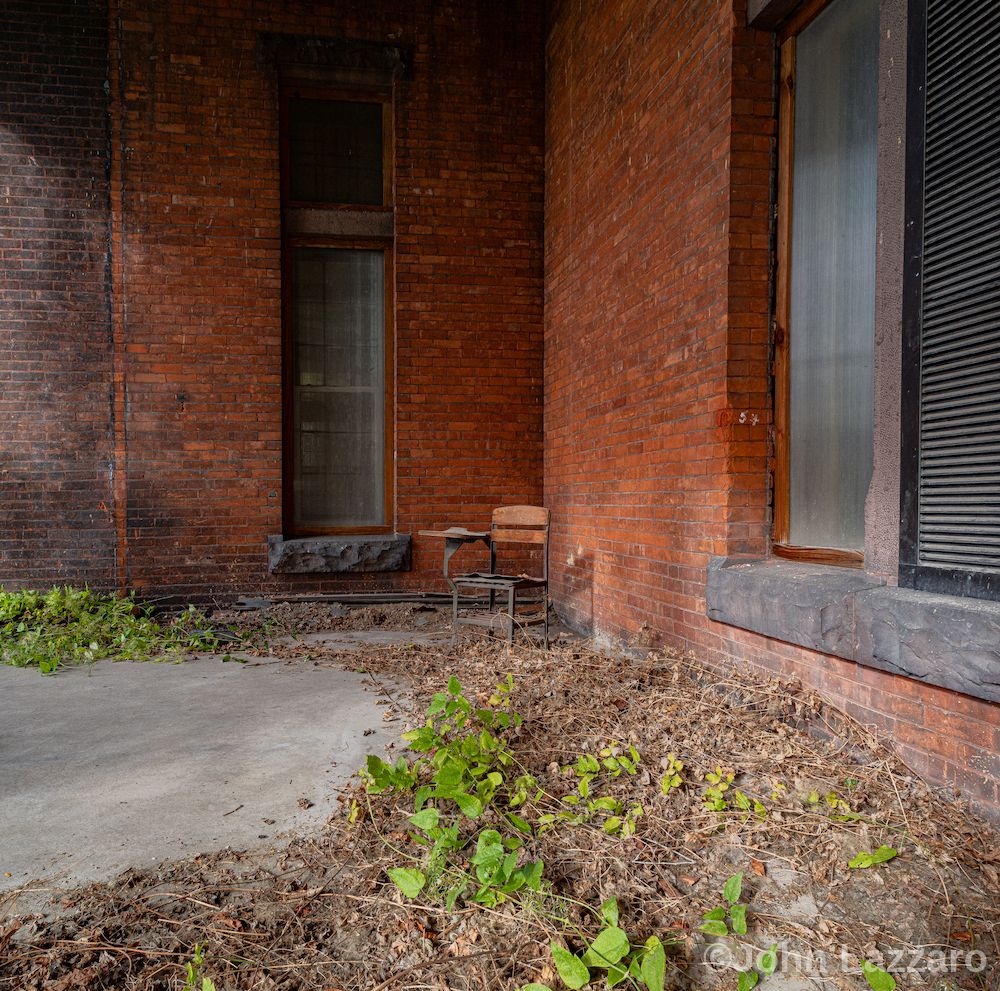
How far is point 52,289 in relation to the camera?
6.35 meters

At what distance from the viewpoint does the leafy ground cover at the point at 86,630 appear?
5.18 meters

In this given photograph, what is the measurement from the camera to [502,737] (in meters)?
3.04

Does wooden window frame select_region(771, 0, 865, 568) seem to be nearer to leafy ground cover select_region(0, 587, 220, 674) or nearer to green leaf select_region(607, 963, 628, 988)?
green leaf select_region(607, 963, 628, 988)

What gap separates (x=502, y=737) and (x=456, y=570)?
12.5ft

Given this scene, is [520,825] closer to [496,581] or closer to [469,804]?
[469,804]

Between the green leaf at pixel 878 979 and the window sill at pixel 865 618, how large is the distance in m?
0.83

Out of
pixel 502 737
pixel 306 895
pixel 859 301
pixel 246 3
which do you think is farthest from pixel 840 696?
pixel 246 3

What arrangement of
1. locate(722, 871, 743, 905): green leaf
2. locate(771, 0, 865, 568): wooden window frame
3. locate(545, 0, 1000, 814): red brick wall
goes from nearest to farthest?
locate(722, 871, 743, 905): green leaf, locate(545, 0, 1000, 814): red brick wall, locate(771, 0, 865, 568): wooden window frame

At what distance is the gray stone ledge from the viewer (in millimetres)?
6508

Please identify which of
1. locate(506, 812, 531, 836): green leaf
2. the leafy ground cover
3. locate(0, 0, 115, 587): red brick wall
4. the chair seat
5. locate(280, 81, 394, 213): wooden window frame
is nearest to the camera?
locate(506, 812, 531, 836): green leaf

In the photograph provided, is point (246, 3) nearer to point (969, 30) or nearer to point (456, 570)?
point (456, 570)

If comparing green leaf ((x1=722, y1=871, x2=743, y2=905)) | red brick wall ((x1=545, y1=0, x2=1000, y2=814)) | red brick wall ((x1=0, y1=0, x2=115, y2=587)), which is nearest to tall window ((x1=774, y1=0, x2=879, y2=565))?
red brick wall ((x1=545, y1=0, x2=1000, y2=814))

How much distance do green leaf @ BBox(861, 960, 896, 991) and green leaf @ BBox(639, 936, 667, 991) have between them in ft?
1.55

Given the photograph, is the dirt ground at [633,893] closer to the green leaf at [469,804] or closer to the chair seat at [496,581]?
the green leaf at [469,804]
